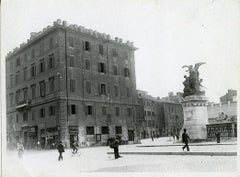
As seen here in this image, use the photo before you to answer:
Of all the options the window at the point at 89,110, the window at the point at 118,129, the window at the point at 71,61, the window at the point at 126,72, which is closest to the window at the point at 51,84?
the window at the point at 71,61

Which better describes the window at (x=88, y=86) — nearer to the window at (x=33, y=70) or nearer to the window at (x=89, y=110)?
the window at (x=89, y=110)

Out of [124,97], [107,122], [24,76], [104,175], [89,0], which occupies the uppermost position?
[89,0]

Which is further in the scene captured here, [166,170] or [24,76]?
[24,76]

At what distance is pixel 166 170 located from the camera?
9539mm

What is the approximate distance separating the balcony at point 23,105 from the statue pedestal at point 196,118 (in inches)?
314

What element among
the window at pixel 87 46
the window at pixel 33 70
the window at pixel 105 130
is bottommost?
the window at pixel 105 130

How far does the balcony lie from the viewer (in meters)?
17.6

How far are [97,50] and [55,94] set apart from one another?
3608 millimetres

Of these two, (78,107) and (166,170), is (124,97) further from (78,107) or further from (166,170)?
(166,170)

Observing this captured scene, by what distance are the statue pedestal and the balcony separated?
799cm

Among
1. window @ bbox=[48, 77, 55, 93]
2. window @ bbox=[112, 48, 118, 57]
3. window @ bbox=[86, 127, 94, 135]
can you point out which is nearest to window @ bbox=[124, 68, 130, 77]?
window @ bbox=[112, 48, 118, 57]

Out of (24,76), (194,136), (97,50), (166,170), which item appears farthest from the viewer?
(97,50)

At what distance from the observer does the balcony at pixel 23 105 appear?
17.6m

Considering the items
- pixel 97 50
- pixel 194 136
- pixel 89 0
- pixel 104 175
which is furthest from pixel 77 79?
pixel 104 175
